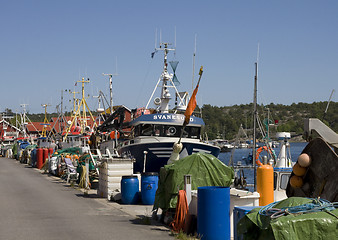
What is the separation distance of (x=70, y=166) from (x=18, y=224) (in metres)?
14.2

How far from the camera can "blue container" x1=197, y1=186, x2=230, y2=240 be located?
34.0 feet

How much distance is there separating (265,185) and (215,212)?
2.31 m

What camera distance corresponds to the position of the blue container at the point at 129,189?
1727cm

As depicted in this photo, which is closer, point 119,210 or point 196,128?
point 119,210

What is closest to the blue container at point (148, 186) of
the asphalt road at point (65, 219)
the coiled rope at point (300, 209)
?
the asphalt road at point (65, 219)

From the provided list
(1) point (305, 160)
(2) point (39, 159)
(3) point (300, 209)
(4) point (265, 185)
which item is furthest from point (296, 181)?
(2) point (39, 159)

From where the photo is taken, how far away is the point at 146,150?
1128 inches

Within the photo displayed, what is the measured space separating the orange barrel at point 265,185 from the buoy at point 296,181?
3.40 metres

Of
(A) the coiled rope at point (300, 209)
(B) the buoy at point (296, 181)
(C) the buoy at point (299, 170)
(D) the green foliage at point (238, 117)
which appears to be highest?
(D) the green foliage at point (238, 117)

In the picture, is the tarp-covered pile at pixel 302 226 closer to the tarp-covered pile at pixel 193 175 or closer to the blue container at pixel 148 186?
the tarp-covered pile at pixel 193 175

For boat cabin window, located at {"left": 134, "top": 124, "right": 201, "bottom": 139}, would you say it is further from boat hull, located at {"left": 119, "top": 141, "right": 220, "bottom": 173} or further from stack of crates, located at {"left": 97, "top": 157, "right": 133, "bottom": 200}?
stack of crates, located at {"left": 97, "top": 157, "right": 133, "bottom": 200}

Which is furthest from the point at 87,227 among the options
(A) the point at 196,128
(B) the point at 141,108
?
(B) the point at 141,108

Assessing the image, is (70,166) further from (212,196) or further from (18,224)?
(212,196)

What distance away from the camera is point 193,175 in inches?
522
